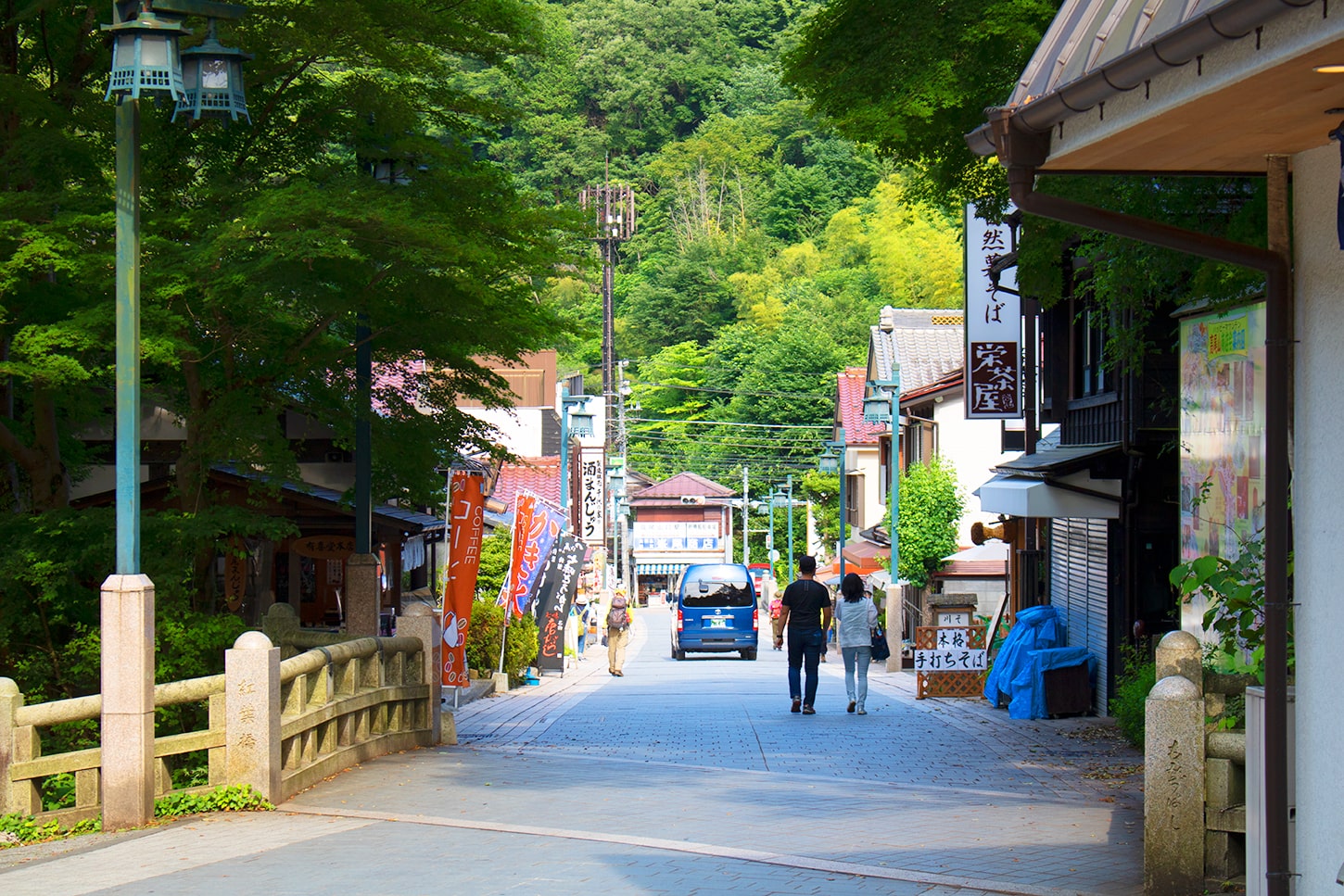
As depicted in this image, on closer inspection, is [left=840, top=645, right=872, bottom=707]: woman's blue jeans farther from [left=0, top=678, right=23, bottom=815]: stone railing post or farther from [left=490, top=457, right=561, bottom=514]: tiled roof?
[left=490, top=457, right=561, bottom=514]: tiled roof

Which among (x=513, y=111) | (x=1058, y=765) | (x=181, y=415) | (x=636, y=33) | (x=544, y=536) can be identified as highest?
(x=636, y=33)

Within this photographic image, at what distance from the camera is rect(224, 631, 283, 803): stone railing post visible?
9.13 m

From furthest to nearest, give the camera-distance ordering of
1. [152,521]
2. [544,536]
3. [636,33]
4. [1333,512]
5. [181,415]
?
[636,33]
[544,536]
[181,415]
[152,521]
[1333,512]

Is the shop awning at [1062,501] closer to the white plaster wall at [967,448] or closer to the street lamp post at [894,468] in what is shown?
the street lamp post at [894,468]

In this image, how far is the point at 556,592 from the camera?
25.2 meters

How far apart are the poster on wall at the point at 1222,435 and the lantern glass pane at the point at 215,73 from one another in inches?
260

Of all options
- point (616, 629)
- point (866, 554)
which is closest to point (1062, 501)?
point (616, 629)

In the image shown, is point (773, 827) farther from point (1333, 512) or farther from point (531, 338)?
point (531, 338)

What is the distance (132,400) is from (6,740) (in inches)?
92.5

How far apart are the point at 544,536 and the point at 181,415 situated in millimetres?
11068

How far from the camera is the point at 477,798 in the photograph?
31.7 ft

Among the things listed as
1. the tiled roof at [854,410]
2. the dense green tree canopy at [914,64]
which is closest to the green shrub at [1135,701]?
the dense green tree canopy at [914,64]

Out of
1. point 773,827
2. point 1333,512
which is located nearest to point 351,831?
point 773,827

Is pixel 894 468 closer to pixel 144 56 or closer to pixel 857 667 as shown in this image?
pixel 857 667
